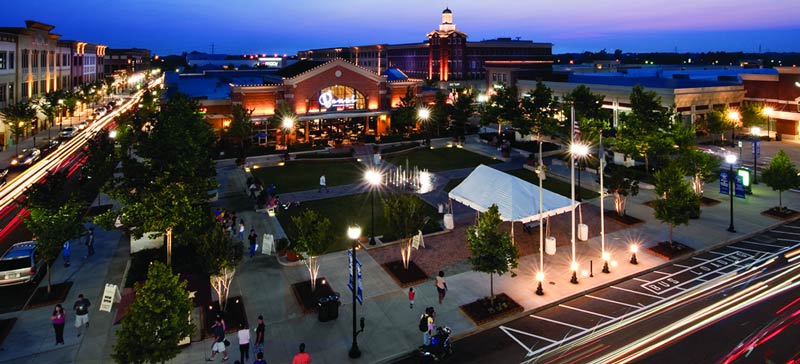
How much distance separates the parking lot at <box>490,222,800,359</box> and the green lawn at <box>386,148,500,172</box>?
91.5 feet

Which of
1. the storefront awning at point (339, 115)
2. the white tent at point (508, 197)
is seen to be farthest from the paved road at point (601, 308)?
the storefront awning at point (339, 115)

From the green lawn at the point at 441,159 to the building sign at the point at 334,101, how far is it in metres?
15.4

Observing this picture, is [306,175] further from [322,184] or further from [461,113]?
[461,113]

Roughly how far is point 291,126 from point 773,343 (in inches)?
2124

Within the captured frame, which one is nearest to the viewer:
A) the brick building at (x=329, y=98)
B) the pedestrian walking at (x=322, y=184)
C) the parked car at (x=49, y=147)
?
the pedestrian walking at (x=322, y=184)

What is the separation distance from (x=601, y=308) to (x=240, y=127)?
4765cm

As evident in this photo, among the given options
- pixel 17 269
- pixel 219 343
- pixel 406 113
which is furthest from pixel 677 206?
pixel 406 113

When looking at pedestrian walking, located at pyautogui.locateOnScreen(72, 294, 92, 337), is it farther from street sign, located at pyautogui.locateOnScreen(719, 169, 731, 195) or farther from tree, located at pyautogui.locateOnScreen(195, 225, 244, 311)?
street sign, located at pyautogui.locateOnScreen(719, 169, 731, 195)

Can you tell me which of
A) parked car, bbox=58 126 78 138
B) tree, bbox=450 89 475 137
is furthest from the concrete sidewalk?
parked car, bbox=58 126 78 138

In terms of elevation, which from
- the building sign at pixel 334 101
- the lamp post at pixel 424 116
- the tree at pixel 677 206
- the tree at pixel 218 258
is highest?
the building sign at pixel 334 101

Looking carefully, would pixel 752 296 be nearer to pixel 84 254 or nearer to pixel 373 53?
pixel 84 254

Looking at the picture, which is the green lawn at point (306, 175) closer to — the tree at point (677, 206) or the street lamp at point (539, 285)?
the street lamp at point (539, 285)

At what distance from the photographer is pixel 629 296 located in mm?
21875

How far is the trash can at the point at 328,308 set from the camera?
1997 centimetres
